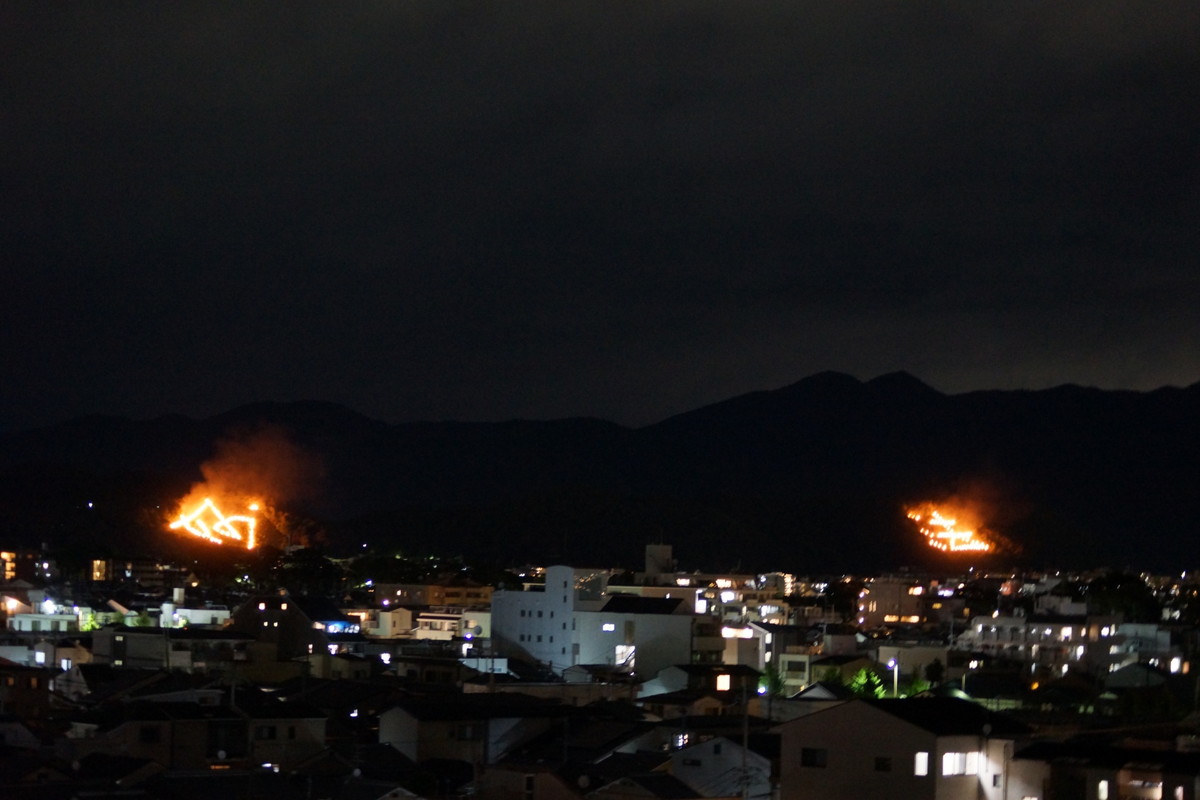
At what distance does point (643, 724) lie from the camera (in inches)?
669

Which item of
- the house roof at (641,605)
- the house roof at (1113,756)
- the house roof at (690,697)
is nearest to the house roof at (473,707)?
the house roof at (690,697)

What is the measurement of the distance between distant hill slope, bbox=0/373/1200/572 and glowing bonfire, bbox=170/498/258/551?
2643mm

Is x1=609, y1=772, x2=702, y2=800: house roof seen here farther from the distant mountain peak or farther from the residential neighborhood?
the distant mountain peak

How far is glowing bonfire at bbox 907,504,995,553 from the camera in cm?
7650

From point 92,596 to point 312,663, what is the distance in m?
12.0

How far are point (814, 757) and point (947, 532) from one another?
225ft

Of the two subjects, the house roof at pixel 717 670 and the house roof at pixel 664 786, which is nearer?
the house roof at pixel 664 786

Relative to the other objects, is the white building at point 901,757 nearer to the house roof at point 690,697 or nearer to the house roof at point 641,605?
the house roof at point 690,697

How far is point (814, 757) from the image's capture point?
40.1 feet

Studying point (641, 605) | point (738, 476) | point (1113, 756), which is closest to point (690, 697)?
point (641, 605)

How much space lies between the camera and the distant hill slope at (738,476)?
73.1 m

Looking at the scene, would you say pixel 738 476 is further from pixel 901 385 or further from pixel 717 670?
pixel 717 670

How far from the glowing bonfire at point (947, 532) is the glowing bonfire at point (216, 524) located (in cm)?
3517

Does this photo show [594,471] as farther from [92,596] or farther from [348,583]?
[92,596]
